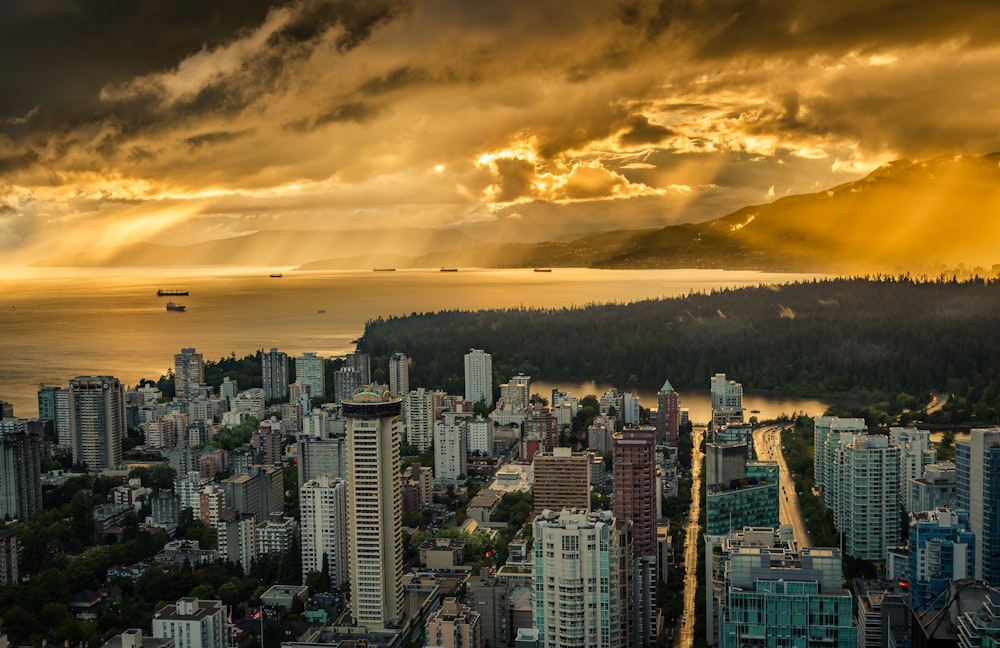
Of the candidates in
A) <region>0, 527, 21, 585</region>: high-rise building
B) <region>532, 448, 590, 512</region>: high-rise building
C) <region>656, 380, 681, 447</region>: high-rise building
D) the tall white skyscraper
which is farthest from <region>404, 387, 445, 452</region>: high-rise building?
<region>0, 527, 21, 585</region>: high-rise building

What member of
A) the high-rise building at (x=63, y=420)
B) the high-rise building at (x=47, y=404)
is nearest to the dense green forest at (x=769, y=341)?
the high-rise building at (x=47, y=404)

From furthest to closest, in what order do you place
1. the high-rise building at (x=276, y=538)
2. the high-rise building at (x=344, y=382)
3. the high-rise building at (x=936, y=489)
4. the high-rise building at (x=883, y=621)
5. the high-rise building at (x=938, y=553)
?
the high-rise building at (x=344, y=382) < the high-rise building at (x=276, y=538) < the high-rise building at (x=936, y=489) < the high-rise building at (x=938, y=553) < the high-rise building at (x=883, y=621)

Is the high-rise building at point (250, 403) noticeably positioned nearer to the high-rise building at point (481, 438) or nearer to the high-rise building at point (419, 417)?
the high-rise building at point (419, 417)

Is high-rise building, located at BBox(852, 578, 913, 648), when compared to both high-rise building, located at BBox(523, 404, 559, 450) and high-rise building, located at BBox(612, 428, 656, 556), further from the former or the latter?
high-rise building, located at BBox(523, 404, 559, 450)

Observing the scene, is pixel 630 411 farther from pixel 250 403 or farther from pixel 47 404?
pixel 47 404

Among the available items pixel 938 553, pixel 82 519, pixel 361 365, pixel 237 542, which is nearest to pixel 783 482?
pixel 938 553

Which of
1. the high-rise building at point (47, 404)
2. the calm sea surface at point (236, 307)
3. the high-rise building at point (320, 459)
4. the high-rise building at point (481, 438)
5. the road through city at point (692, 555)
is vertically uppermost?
the calm sea surface at point (236, 307)
